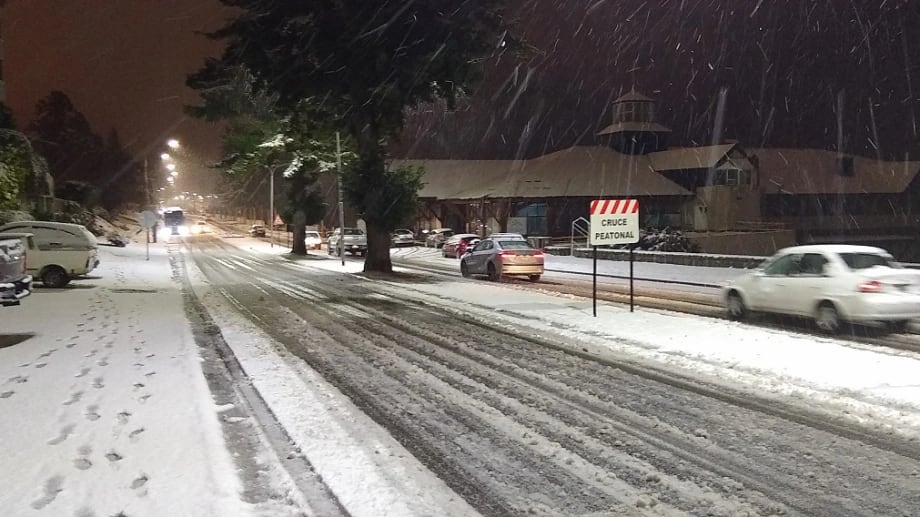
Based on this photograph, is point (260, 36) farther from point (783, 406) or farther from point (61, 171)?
point (61, 171)

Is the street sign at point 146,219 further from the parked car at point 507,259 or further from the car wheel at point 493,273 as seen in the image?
the car wheel at point 493,273

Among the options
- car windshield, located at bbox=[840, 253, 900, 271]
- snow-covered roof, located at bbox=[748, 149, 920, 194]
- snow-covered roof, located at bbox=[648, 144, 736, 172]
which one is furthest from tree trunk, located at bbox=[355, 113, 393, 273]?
snow-covered roof, located at bbox=[748, 149, 920, 194]

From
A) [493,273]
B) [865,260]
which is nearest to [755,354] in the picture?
A: [865,260]

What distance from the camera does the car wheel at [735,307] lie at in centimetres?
1520

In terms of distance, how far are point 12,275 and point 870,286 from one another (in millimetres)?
14766

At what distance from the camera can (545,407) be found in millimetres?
7910

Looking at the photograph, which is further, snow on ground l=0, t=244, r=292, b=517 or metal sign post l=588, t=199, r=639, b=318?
A: metal sign post l=588, t=199, r=639, b=318

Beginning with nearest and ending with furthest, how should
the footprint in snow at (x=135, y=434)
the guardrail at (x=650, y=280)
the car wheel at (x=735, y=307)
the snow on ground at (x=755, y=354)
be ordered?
the footprint in snow at (x=135, y=434) → the snow on ground at (x=755, y=354) → the car wheel at (x=735, y=307) → the guardrail at (x=650, y=280)

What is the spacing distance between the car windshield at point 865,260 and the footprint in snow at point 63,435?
1215 centimetres

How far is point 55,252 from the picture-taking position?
21.7 meters

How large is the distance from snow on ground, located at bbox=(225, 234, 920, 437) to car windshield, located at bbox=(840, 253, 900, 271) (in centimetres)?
152

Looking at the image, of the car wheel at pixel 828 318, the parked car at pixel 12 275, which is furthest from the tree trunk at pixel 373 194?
the car wheel at pixel 828 318

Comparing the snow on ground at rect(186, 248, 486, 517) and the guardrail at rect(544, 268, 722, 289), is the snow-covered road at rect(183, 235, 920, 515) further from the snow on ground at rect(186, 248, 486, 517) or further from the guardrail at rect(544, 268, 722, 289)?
the guardrail at rect(544, 268, 722, 289)

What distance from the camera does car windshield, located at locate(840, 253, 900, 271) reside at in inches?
508
